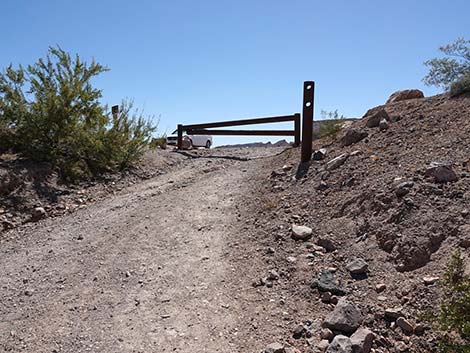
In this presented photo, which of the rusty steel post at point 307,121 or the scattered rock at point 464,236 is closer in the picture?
the scattered rock at point 464,236

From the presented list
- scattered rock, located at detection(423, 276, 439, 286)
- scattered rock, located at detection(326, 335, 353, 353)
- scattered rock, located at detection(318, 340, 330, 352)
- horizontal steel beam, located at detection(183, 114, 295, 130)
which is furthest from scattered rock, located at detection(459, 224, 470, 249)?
horizontal steel beam, located at detection(183, 114, 295, 130)

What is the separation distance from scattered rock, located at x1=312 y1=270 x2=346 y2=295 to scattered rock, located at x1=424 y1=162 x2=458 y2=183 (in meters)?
1.92

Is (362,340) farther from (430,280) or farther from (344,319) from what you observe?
(430,280)

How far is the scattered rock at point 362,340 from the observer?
348cm

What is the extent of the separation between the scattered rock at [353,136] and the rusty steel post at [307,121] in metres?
0.67

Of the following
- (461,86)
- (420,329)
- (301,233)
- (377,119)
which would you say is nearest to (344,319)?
(420,329)

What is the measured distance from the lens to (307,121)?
8.58 meters

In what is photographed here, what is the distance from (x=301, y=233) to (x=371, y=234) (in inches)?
36.1

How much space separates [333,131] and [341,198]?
3.97 metres

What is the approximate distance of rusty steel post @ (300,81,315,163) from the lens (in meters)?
8.43

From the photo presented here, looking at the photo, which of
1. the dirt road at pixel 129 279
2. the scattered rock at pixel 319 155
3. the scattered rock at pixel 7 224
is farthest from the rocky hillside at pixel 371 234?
the scattered rock at pixel 7 224

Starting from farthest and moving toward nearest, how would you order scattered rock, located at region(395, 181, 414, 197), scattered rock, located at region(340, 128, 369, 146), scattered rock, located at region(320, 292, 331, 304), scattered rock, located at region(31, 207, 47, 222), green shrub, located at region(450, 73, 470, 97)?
scattered rock, located at region(340, 128, 369, 146), green shrub, located at region(450, 73, 470, 97), scattered rock, located at region(31, 207, 47, 222), scattered rock, located at region(395, 181, 414, 197), scattered rock, located at region(320, 292, 331, 304)

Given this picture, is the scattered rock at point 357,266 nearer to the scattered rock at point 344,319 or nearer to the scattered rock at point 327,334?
the scattered rock at point 344,319

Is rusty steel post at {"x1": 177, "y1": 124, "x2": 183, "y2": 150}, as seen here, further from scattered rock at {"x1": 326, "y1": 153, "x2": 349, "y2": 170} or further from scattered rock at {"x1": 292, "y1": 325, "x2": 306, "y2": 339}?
scattered rock at {"x1": 292, "y1": 325, "x2": 306, "y2": 339}
